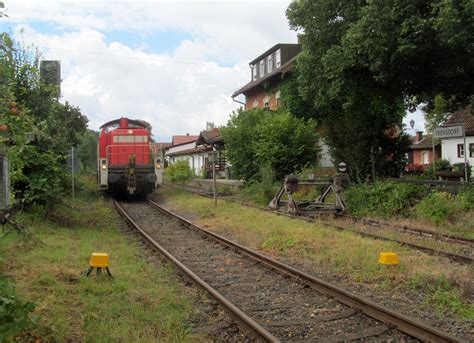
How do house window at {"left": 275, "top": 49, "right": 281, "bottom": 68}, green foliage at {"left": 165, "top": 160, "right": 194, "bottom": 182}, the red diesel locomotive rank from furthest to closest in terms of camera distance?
green foliage at {"left": 165, "top": 160, "right": 194, "bottom": 182}
house window at {"left": 275, "top": 49, "right": 281, "bottom": 68}
the red diesel locomotive

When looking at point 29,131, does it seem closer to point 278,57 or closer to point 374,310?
point 374,310

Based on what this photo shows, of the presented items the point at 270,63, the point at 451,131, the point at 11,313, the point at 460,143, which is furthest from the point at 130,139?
the point at 460,143

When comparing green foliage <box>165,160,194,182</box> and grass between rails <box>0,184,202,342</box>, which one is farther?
green foliage <box>165,160,194,182</box>

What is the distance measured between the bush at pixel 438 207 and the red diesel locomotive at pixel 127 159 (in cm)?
1191

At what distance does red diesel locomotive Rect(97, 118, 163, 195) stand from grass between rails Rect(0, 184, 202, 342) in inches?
394

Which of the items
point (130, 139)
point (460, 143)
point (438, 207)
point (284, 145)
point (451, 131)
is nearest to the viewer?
point (438, 207)

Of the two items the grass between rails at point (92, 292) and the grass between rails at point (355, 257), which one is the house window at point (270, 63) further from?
the grass between rails at point (92, 292)

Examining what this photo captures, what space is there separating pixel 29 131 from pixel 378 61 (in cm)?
988

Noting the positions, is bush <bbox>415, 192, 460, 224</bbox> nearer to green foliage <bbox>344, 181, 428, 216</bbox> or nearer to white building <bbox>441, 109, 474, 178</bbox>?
green foliage <bbox>344, 181, 428, 216</bbox>

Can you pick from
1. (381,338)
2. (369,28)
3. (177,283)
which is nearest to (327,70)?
(369,28)

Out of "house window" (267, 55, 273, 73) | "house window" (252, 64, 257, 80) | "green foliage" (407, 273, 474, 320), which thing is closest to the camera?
"green foliage" (407, 273, 474, 320)

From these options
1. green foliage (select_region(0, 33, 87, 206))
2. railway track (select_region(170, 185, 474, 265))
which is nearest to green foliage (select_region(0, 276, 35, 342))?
green foliage (select_region(0, 33, 87, 206))

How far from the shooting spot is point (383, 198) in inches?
579

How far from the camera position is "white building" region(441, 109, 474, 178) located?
34688mm
